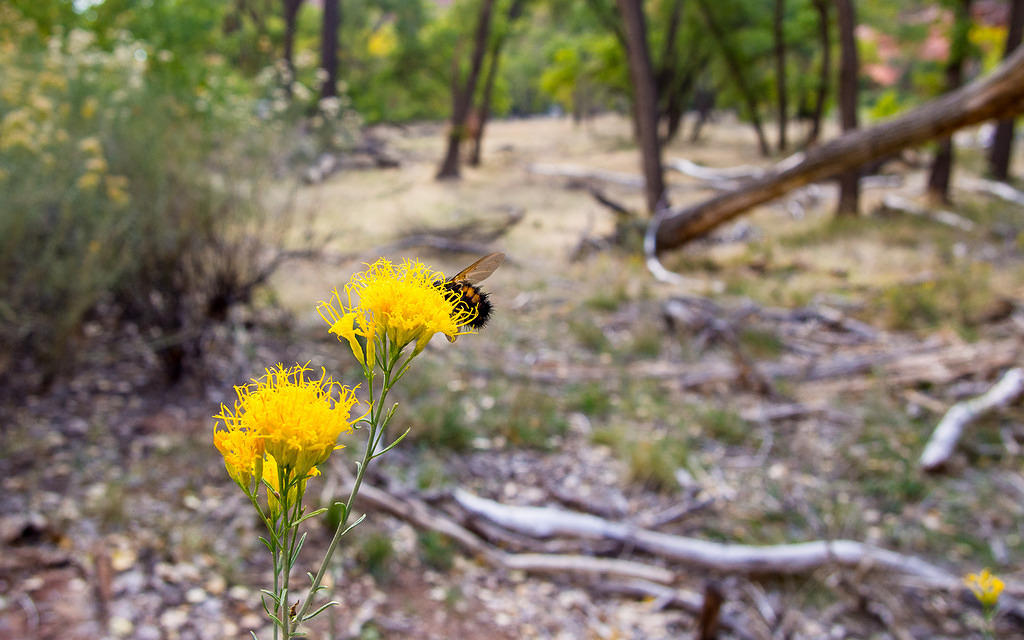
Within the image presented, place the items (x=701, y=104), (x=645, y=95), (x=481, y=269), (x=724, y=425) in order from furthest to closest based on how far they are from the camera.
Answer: (x=701, y=104) → (x=645, y=95) → (x=724, y=425) → (x=481, y=269)

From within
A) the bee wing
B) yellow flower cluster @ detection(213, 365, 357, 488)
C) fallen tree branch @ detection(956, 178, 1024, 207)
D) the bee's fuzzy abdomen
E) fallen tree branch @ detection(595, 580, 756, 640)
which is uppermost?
the bee wing

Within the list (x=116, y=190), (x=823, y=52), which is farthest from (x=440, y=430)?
(x=823, y=52)

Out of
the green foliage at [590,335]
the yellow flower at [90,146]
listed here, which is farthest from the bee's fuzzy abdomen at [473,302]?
the green foliage at [590,335]

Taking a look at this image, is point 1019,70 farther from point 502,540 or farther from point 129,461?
point 129,461

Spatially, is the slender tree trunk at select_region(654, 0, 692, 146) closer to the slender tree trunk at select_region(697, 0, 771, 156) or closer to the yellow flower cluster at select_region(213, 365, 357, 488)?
the slender tree trunk at select_region(697, 0, 771, 156)

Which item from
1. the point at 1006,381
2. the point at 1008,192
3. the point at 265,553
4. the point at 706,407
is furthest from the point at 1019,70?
the point at 1008,192

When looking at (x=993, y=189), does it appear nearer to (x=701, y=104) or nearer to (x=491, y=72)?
(x=491, y=72)

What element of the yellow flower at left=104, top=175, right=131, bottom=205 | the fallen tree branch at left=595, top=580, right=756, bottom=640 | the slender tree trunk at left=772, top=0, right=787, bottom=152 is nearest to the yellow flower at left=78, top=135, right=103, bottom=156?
the yellow flower at left=104, top=175, right=131, bottom=205
